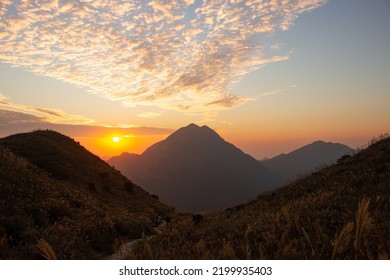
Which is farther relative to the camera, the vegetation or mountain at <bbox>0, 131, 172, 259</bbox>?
mountain at <bbox>0, 131, 172, 259</bbox>

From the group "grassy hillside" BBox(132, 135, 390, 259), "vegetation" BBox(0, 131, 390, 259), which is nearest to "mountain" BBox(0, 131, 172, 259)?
"vegetation" BBox(0, 131, 390, 259)

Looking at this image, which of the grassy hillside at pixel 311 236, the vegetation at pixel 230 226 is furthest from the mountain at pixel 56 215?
the grassy hillside at pixel 311 236

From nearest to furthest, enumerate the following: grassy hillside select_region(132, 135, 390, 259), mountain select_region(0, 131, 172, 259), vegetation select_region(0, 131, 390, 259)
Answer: grassy hillside select_region(132, 135, 390, 259)
vegetation select_region(0, 131, 390, 259)
mountain select_region(0, 131, 172, 259)

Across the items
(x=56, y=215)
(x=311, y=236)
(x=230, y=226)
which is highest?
(x=311, y=236)

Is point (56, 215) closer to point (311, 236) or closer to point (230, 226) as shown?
point (230, 226)

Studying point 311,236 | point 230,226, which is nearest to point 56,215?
point 230,226

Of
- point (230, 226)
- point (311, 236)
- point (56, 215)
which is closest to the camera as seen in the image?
point (311, 236)

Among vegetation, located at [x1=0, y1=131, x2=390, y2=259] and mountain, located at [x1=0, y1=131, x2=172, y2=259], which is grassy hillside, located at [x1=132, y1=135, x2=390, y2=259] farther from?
mountain, located at [x1=0, y1=131, x2=172, y2=259]

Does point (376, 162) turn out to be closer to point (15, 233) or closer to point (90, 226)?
point (90, 226)

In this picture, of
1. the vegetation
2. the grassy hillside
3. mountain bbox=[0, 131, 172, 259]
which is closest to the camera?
the grassy hillside

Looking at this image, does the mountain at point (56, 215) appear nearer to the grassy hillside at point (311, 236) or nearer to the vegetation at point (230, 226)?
the vegetation at point (230, 226)

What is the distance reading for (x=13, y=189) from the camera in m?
16.5

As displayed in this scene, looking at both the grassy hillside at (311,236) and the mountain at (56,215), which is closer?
the grassy hillside at (311,236)
